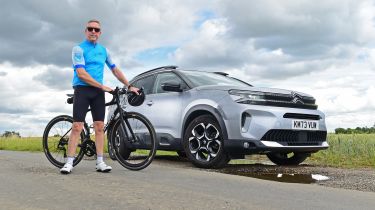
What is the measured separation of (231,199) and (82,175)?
96.9 inches

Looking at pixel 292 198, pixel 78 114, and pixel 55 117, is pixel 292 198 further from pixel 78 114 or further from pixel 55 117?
pixel 55 117

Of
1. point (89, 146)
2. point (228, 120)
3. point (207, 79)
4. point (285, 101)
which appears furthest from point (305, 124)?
point (89, 146)

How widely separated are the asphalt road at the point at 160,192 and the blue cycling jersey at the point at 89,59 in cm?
133

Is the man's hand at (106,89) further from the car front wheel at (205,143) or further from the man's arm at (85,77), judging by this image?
the car front wheel at (205,143)

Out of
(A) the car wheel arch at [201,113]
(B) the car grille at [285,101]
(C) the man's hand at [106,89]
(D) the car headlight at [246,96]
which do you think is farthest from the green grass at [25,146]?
(B) the car grille at [285,101]

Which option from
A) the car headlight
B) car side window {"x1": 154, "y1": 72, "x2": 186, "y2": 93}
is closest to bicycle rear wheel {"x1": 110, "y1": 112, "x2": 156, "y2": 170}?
the car headlight

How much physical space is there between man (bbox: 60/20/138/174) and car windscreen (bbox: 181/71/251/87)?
1915mm

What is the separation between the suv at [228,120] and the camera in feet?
24.6

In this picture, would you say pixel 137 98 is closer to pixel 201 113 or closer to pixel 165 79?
pixel 201 113

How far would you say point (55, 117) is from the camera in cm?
778

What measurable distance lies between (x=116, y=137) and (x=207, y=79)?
2133 mm

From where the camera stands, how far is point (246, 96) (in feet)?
24.9

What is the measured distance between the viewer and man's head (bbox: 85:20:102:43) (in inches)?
→ 271

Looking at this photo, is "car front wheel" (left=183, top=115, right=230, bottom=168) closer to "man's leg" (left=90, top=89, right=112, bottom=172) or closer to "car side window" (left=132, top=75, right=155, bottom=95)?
"man's leg" (left=90, top=89, right=112, bottom=172)
